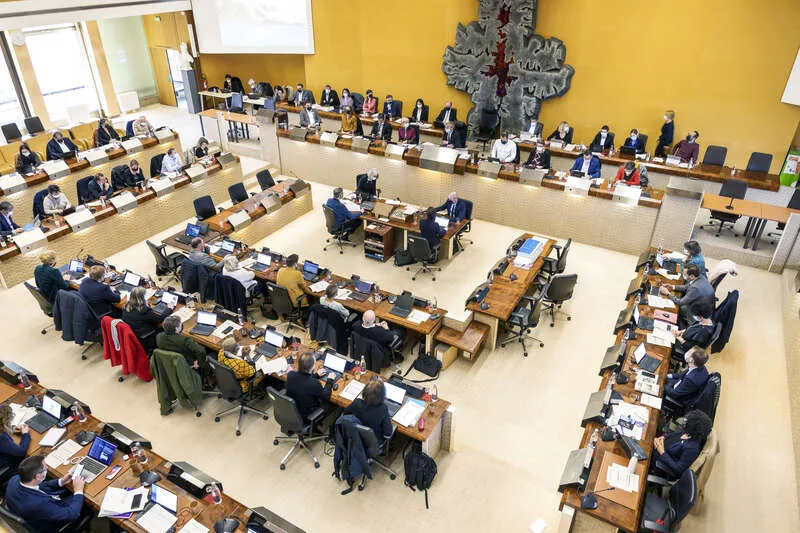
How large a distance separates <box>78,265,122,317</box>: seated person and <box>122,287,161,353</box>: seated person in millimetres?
585

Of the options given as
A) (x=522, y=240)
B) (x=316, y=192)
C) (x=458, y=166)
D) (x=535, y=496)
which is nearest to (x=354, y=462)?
(x=535, y=496)

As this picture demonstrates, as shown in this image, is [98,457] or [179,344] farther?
[179,344]

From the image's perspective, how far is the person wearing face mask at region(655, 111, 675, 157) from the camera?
12.5m

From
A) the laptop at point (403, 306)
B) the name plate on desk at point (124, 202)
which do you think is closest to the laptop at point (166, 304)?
the laptop at point (403, 306)

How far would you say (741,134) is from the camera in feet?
40.9

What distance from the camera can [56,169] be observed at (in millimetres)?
11438

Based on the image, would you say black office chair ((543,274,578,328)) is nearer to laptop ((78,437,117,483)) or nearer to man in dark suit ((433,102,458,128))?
laptop ((78,437,117,483))

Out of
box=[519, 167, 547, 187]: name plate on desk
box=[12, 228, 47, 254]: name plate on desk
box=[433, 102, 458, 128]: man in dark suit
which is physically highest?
box=[433, 102, 458, 128]: man in dark suit

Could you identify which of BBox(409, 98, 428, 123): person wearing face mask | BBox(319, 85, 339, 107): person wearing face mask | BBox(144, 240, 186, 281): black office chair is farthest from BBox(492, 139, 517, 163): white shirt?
BBox(144, 240, 186, 281): black office chair

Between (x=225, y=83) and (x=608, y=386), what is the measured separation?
16471 millimetres

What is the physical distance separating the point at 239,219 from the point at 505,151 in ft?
19.9

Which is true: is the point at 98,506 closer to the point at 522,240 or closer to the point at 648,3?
the point at 522,240

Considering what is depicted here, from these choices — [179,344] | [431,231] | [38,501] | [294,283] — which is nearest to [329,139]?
[431,231]

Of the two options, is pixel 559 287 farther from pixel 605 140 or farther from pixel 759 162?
pixel 759 162
